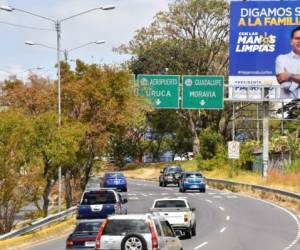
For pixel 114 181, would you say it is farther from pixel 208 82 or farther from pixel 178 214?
pixel 178 214

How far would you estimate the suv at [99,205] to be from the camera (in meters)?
32.7

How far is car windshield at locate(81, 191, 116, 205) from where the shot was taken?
33.3 metres

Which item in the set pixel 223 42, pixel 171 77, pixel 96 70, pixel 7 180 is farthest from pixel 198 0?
pixel 7 180

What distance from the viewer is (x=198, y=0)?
283 ft

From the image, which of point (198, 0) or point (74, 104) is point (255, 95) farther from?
point (198, 0)

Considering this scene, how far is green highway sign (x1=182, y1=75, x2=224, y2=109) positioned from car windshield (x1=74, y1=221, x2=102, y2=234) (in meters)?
35.4

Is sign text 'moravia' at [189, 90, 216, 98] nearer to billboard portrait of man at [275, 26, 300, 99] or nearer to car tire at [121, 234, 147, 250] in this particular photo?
billboard portrait of man at [275, 26, 300, 99]

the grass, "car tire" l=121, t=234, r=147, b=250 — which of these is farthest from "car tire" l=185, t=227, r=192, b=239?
"car tire" l=121, t=234, r=147, b=250

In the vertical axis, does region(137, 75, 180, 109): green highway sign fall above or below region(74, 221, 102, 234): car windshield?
above

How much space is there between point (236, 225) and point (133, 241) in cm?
1840

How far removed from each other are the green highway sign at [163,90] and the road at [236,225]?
808 cm

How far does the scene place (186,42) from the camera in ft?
292

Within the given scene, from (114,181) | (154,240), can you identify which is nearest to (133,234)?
(154,240)

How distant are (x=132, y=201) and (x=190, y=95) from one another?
12.1m
